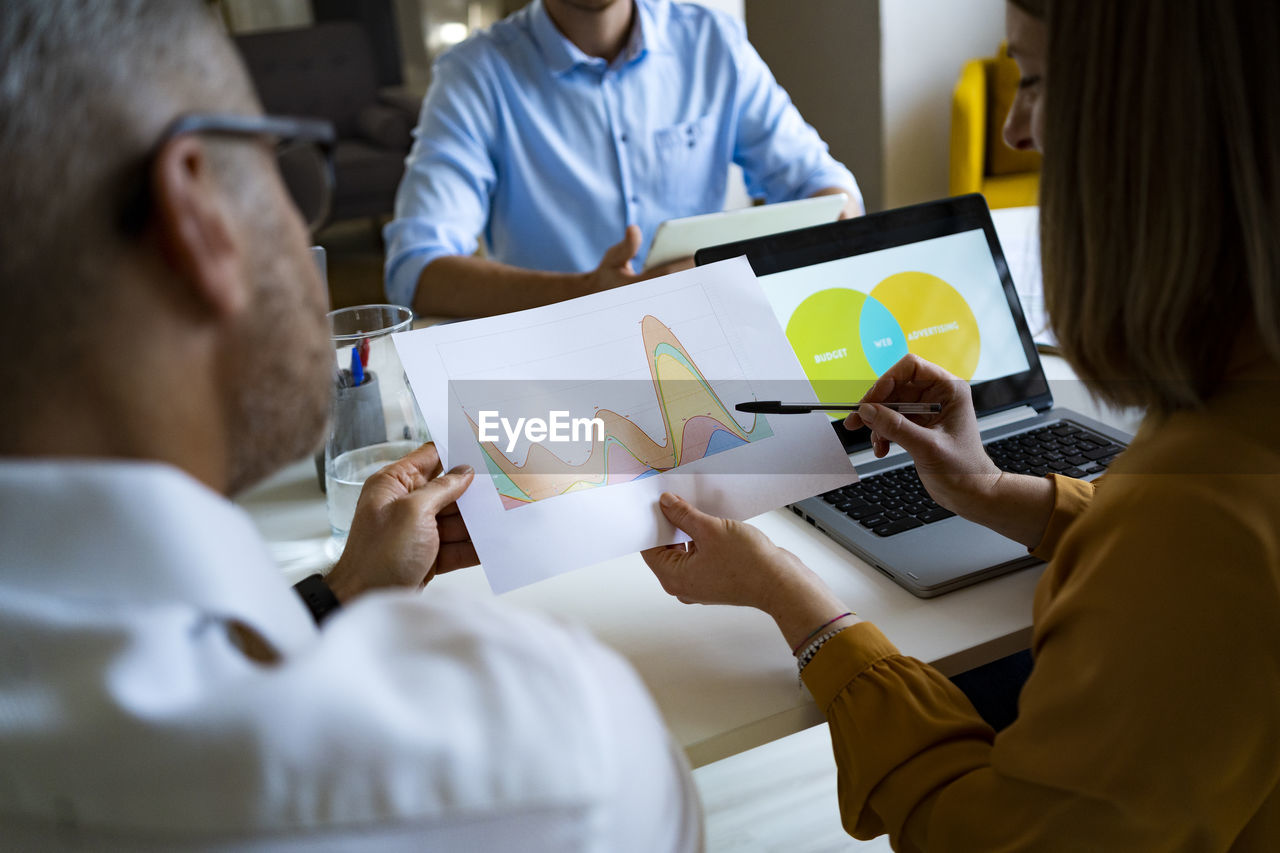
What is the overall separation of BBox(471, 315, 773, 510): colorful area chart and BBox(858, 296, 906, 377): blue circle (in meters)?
0.23

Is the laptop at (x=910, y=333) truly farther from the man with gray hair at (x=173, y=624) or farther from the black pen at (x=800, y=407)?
the man with gray hair at (x=173, y=624)

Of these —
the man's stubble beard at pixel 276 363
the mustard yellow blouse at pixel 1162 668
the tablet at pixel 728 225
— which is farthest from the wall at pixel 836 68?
the man's stubble beard at pixel 276 363

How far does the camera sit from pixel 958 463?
0.91 metres

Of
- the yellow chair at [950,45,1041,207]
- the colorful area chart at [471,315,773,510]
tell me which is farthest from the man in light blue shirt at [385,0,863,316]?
the yellow chair at [950,45,1041,207]

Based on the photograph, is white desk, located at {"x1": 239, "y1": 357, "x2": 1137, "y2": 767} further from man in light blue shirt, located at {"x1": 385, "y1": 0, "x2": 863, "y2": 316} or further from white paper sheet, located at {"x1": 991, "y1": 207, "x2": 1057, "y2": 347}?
man in light blue shirt, located at {"x1": 385, "y1": 0, "x2": 863, "y2": 316}

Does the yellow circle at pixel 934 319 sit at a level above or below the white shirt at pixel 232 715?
below

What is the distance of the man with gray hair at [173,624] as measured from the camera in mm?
350

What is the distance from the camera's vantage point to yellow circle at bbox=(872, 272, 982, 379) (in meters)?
1.12

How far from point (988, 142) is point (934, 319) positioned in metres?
2.65

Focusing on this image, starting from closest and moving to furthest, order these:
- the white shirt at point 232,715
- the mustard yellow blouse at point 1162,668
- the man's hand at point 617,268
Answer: the white shirt at point 232,715 → the mustard yellow blouse at point 1162,668 → the man's hand at point 617,268

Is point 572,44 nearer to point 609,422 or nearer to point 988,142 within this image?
point 609,422

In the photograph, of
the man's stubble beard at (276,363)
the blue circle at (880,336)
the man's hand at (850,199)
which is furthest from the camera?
the man's hand at (850,199)

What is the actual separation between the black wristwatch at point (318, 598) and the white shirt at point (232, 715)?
0.38 meters

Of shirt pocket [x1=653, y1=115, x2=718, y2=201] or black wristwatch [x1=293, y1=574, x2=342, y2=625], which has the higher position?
shirt pocket [x1=653, y1=115, x2=718, y2=201]
